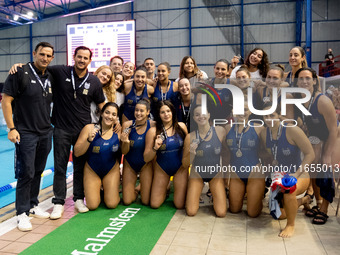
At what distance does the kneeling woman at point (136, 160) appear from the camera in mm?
4570

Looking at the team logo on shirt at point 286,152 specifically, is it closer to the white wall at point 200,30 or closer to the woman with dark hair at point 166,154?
the woman with dark hair at point 166,154

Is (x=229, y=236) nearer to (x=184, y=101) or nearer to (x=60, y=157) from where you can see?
(x=184, y=101)

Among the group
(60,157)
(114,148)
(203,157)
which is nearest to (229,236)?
(203,157)

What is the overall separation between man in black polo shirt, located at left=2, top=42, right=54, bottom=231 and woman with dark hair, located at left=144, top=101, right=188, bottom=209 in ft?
4.59

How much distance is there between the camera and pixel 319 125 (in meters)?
3.90

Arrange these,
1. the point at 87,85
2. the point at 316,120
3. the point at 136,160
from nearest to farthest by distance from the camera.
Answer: the point at 316,120, the point at 87,85, the point at 136,160

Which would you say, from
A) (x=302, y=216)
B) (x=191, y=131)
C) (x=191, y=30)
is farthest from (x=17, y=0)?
(x=302, y=216)

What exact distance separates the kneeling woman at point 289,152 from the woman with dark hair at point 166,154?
118 cm

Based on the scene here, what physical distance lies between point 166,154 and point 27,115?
1.85 meters

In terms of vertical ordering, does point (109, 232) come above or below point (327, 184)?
below

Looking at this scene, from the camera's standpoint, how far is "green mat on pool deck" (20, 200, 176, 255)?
10.6ft

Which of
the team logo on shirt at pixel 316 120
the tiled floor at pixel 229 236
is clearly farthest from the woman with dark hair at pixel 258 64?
the tiled floor at pixel 229 236

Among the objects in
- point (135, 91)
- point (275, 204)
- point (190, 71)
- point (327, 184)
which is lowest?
point (275, 204)

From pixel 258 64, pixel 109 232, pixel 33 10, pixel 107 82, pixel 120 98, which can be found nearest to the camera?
pixel 109 232
